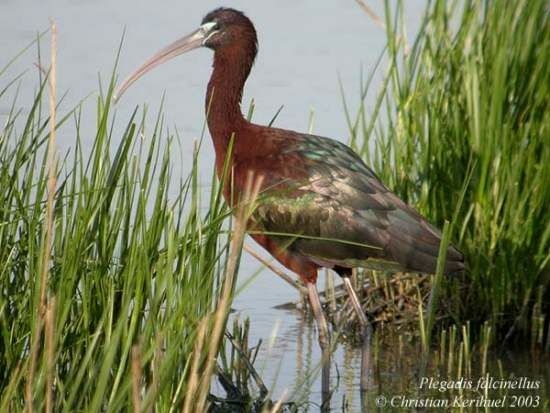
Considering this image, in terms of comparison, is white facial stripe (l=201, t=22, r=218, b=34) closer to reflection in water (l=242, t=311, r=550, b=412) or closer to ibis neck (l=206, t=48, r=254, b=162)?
ibis neck (l=206, t=48, r=254, b=162)

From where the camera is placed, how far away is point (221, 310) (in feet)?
8.82

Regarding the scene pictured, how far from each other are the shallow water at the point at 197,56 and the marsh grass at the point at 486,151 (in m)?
1.33

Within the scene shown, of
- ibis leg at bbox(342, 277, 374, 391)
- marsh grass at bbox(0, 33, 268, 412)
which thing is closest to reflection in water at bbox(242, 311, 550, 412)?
ibis leg at bbox(342, 277, 374, 391)

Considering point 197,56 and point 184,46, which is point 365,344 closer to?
point 184,46

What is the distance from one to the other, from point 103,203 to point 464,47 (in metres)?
2.48

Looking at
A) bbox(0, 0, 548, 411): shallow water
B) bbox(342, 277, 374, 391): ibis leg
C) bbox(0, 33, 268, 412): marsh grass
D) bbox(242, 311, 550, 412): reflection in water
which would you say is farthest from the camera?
bbox(0, 0, 548, 411): shallow water

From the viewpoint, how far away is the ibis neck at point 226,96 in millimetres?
5730

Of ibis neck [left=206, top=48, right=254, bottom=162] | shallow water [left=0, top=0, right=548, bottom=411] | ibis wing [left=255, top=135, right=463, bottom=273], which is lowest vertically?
ibis wing [left=255, top=135, right=463, bottom=273]

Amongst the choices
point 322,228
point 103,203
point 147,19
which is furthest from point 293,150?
point 147,19

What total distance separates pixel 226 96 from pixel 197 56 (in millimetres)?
3920

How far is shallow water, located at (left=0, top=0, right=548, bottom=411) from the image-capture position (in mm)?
8492

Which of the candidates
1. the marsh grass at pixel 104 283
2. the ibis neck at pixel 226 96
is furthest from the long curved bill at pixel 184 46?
the marsh grass at pixel 104 283

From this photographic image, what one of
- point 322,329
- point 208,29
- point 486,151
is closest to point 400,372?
point 322,329

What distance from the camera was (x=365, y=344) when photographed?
544 cm
